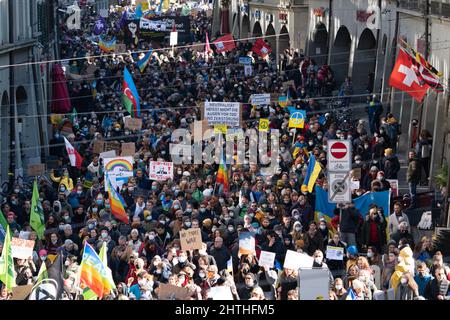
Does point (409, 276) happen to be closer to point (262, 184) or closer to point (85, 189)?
point (262, 184)

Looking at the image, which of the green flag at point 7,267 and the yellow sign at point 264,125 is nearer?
the green flag at point 7,267

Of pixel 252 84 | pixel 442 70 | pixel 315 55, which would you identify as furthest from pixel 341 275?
pixel 315 55

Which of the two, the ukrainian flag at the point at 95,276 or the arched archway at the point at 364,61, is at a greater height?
the arched archway at the point at 364,61

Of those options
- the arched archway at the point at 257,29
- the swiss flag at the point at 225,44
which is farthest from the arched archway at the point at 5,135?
the arched archway at the point at 257,29

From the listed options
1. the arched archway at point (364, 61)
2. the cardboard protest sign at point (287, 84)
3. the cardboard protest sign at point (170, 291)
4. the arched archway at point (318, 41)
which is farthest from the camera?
the arched archway at point (318, 41)

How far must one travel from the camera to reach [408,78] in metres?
30.0

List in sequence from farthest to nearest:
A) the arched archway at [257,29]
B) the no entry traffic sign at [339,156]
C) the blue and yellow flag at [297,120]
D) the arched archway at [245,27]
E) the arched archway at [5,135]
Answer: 1. the arched archway at [245,27]
2. the arched archway at [257,29]
3. the arched archway at [5,135]
4. the blue and yellow flag at [297,120]
5. the no entry traffic sign at [339,156]

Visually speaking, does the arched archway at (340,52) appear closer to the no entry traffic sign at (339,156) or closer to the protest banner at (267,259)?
the no entry traffic sign at (339,156)

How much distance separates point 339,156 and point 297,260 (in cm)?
482

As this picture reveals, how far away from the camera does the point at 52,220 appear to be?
25.7 meters

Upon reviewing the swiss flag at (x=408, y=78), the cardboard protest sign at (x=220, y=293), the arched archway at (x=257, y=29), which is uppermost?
the swiss flag at (x=408, y=78)

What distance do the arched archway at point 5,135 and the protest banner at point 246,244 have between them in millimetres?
15382

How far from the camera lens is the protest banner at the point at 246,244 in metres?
22.2
